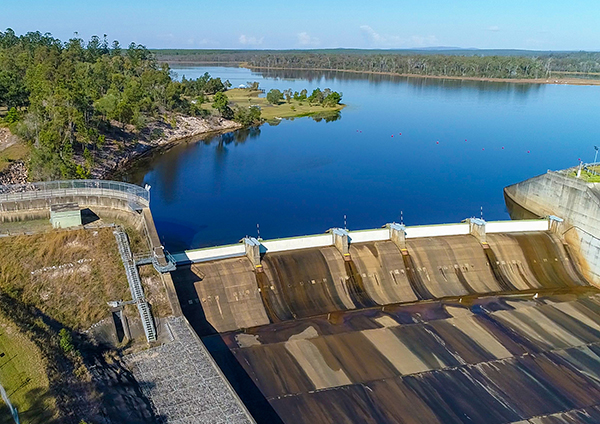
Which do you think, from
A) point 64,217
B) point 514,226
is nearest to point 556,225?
point 514,226

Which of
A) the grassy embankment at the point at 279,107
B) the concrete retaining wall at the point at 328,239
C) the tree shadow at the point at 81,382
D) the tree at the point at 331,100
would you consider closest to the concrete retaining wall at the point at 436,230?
the concrete retaining wall at the point at 328,239

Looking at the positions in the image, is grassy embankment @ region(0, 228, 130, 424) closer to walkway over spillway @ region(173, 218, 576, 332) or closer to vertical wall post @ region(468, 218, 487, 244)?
walkway over spillway @ region(173, 218, 576, 332)

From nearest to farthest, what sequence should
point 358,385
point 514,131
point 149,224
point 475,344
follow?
point 358,385 → point 475,344 → point 149,224 → point 514,131

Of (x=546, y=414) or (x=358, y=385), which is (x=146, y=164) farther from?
(x=546, y=414)

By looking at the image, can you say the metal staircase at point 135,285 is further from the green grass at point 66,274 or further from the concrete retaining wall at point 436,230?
the concrete retaining wall at point 436,230

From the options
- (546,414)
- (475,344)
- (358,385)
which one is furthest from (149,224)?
(546,414)

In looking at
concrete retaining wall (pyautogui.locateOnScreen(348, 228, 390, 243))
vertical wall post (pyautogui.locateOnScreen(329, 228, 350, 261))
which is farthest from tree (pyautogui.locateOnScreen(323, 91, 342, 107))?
vertical wall post (pyautogui.locateOnScreen(329, 228, 350, 261))

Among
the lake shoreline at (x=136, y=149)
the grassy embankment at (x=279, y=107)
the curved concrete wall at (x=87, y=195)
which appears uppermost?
the grassy embankment at (x=279, y=107)

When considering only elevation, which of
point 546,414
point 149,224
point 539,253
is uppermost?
point 149,224
